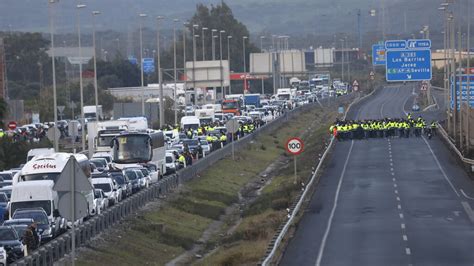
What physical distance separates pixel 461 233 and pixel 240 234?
6232 mm

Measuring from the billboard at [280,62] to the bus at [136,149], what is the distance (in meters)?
86.6

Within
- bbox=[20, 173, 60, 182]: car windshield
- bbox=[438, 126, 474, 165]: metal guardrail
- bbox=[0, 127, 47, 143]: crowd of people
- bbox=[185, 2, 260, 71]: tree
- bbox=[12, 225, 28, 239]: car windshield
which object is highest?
bbox=[185, 2, 260, 71]: tree

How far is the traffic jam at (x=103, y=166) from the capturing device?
35062mm

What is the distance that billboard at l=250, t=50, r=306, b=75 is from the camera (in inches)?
5822

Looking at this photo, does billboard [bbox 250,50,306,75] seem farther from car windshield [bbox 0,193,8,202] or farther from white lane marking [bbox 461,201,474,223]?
car windshield [bbox 0,193,8,202]

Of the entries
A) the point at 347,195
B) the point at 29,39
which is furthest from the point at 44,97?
the point at 347,195

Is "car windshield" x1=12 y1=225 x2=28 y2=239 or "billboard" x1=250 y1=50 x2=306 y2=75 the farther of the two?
"billboard" x1=250 y1=50 x2=306 y2=75

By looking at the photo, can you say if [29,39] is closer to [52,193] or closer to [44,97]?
[44,97]

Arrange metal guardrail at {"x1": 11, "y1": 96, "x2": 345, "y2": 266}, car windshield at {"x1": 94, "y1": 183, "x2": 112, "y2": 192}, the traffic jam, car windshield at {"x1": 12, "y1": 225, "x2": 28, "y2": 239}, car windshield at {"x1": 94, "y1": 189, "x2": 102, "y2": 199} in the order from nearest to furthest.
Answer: metal guardrail at {"x1": 11, "y1": 96, "x2": 345, "y2": 266} < car windshield at {"x1": 12, "y1": 225, "x2": 28, "y2": 239} < the traffic jam < car windshield at {"x1": 94, "y1": 189, "x2": 102, "y2": 199} < car windshield at {"x1": 94, "y1": 183, "x2": 112, "y2": 192}

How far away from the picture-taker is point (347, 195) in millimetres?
50688

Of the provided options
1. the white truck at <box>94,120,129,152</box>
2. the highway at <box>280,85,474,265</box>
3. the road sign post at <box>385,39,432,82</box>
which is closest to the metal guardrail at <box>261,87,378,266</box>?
the highway at <box>280,85,474,265</box>

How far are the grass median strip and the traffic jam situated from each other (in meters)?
1.34

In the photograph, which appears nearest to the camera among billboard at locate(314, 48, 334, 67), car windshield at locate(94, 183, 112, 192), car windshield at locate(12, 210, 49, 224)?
car windshield at locate(12, 210, 49, 224)

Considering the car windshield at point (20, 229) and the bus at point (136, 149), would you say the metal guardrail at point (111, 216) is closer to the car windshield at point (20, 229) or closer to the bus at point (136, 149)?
the car windshield at point (20, 229)
